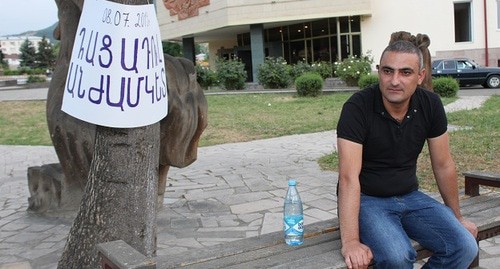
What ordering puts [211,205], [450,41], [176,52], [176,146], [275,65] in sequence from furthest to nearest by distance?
[176,52] → [450,41] → [275,65] → [211,205] → [176,146]

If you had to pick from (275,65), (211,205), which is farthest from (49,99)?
(275,65)

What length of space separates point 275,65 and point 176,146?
22600 millimetres

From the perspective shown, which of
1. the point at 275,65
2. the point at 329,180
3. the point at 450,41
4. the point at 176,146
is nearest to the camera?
the point at 176,146

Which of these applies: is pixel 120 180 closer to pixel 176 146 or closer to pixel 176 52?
pixel 176 146

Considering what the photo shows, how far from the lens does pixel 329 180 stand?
7199mm

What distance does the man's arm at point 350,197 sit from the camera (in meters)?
2.94

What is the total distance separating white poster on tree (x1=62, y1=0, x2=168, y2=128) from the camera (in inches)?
137

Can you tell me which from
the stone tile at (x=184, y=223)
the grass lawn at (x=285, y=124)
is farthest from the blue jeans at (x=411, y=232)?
the grass lawn at (x=285, y=124)

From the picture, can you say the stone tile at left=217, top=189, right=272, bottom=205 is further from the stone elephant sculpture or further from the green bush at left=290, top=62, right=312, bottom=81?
the green bush at left=290, top=62, right=312, bottom=81

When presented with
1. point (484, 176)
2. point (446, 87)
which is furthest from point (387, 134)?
point (446, 87)

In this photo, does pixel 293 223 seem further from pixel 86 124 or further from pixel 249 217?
pixel 86 124

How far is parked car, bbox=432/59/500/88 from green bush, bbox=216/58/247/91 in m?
9.12

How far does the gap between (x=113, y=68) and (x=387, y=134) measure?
170 centimetres

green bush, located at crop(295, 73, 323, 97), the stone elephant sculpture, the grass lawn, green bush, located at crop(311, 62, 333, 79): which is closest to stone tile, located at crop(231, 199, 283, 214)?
the stone elephant sculpture
